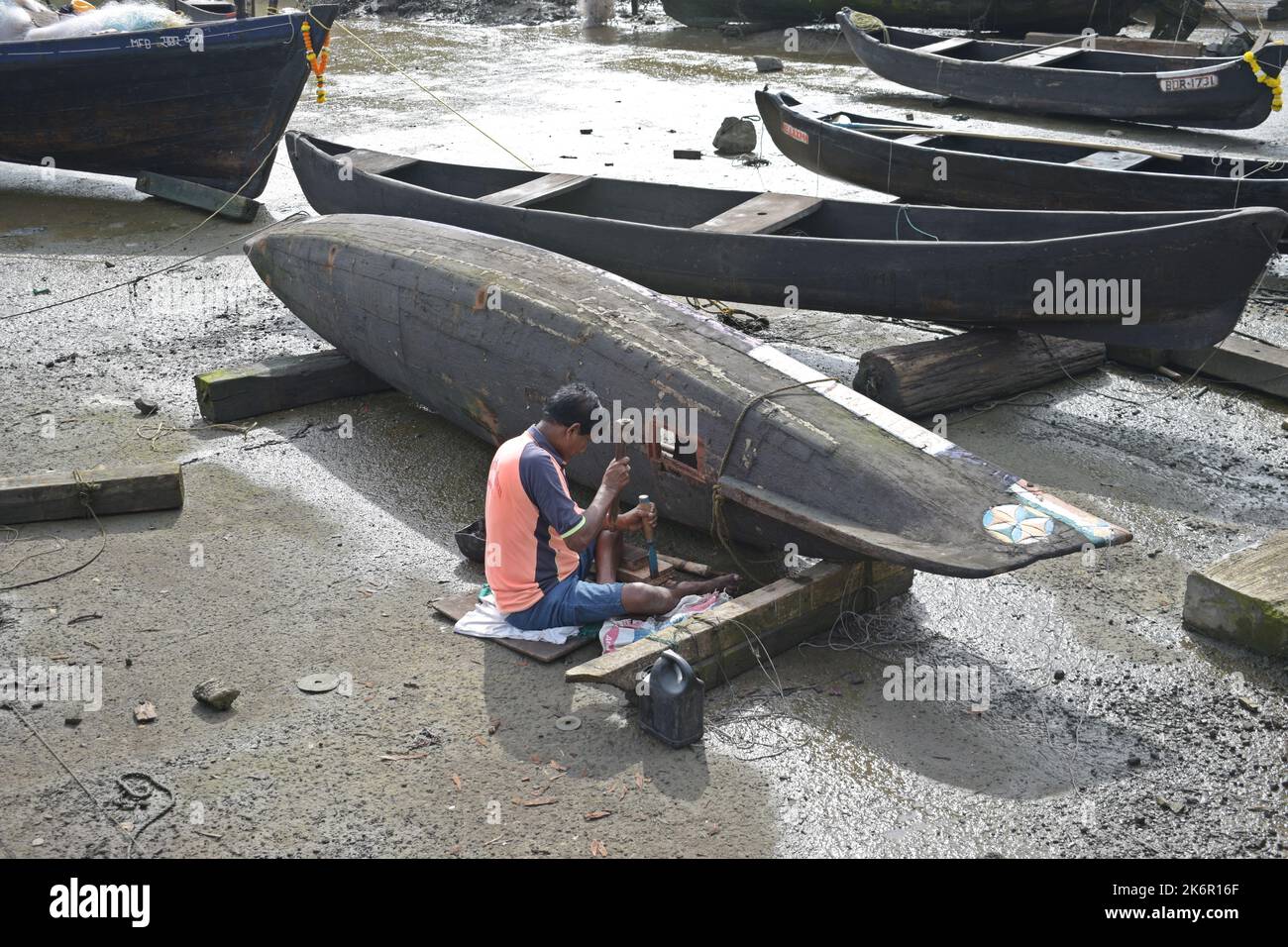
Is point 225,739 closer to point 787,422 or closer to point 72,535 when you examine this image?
point 72,535

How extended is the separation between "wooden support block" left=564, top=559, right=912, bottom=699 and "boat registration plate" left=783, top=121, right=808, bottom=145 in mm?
6001

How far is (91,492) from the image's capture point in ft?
19.9

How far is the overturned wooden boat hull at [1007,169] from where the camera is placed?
8.21 meters

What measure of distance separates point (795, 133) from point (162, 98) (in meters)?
5.78

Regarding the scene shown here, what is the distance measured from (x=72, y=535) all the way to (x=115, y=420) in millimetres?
1418

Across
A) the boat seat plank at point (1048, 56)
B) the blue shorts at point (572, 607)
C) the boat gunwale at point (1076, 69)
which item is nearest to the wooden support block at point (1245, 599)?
the blue shorts at point (572, 607)

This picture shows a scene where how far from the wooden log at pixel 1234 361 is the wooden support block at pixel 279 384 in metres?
4.61

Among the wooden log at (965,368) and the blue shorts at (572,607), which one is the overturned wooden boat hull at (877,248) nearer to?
the wooden log at (965,368)

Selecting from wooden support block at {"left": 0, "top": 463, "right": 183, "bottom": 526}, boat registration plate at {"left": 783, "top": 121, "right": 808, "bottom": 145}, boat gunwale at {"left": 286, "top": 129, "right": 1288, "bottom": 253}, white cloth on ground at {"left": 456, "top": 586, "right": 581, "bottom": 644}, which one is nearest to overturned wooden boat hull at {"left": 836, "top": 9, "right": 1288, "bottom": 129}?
boat registration plate at {"left": 783, "top": 121, "right": 808, "bottom": 145}

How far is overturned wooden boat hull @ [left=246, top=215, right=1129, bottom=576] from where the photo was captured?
4.66 metres

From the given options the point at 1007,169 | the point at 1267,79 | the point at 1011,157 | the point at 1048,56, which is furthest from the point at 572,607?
the point at 1048,56

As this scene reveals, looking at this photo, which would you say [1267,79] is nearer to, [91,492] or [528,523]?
[528,523]

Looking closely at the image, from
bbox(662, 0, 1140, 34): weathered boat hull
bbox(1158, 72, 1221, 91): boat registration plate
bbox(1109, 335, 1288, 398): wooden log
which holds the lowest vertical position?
bbox(1109, 335, 1288, 398): wooden log

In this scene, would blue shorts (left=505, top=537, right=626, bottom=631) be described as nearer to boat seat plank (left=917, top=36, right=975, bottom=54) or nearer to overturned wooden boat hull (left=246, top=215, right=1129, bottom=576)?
overturned wooden boat hull (left=246, top=215, right=1129, bottom=576)
